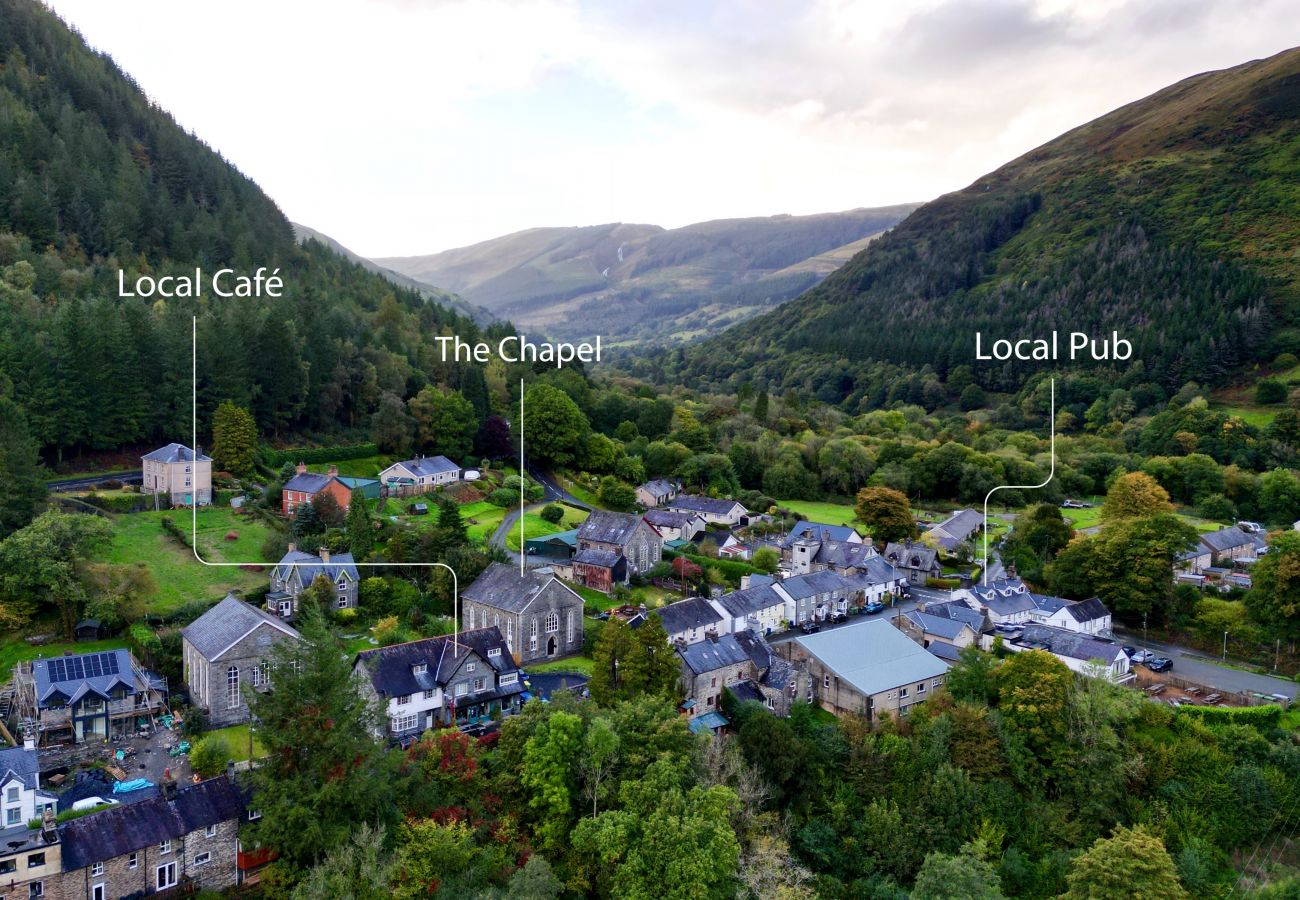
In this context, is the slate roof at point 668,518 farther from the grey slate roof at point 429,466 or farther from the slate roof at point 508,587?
the slate roof at point 508,587

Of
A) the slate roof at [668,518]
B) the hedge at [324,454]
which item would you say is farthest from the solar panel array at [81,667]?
the slate roof at [668,518]

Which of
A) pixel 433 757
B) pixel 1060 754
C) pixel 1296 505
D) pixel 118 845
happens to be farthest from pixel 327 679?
pixel 1296 505

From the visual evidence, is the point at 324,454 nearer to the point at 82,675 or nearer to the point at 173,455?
the point at 173,455

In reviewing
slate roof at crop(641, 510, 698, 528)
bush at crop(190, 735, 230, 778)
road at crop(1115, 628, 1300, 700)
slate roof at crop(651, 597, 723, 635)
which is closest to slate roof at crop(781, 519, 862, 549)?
slate roof at crop(641, 510, 698, 528)

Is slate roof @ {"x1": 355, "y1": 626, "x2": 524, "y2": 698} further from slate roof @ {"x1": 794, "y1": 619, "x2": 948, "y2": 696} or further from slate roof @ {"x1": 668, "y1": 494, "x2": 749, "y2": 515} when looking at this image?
slate roof @ {"x1": 668, "y1": 494, "x2": 749, "y2": 515}

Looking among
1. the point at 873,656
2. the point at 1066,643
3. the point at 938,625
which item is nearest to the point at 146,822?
the point at 873,656

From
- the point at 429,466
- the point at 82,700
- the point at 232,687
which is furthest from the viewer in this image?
the point at 429,466

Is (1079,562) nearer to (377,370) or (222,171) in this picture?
(377,370)

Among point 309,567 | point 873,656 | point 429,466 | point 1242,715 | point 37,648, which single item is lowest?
point 1242,715
